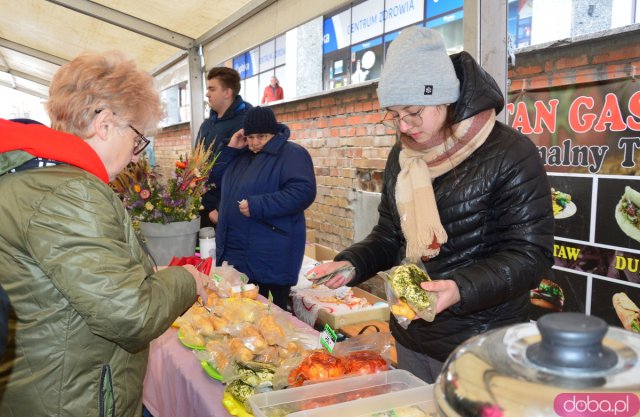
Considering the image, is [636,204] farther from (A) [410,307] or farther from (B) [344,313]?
(B) [344,313]

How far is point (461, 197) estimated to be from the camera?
4.82ft

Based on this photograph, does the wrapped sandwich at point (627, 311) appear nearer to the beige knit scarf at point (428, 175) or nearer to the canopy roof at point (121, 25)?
the beige knit scarf at point (428, 175)

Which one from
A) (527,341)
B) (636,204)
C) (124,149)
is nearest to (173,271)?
(124,149)

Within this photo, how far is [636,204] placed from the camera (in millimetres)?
2033

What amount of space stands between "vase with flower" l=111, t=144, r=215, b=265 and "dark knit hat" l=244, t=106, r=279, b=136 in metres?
0.33

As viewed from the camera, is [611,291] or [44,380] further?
[611,291]

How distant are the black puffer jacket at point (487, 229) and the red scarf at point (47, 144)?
0.93m

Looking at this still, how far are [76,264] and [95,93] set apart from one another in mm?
438

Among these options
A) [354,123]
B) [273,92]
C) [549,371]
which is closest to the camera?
[549,371]

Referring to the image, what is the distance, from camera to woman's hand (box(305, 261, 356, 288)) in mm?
1607

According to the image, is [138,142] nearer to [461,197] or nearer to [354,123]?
[461,197]

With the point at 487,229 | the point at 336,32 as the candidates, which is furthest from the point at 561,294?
the point at 336,32

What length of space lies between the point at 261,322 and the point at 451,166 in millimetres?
813

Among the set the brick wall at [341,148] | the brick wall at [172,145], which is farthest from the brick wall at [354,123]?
the brick wall at [172,145]
